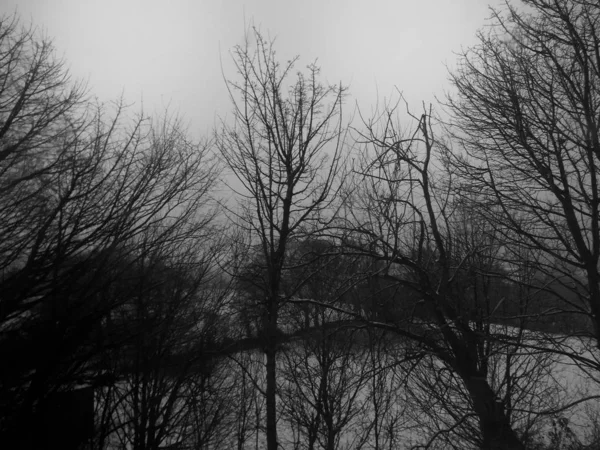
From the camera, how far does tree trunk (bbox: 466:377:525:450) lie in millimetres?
6734

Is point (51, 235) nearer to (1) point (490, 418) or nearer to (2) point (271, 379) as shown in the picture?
(2) point (271, 379)

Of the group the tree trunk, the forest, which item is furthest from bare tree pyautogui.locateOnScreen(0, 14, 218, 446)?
the tree trunk

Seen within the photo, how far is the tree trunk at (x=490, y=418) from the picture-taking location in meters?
6.73

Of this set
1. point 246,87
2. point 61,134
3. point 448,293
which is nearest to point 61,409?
point 61,134

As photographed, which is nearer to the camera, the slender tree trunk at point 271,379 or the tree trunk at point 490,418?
the slender tree trunk at point 271,379

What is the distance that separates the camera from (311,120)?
6.64m

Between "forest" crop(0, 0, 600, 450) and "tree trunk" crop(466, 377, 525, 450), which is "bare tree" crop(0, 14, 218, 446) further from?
"tree trunk" crop(466, 377, 525, 450)

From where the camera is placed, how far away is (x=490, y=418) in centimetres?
687

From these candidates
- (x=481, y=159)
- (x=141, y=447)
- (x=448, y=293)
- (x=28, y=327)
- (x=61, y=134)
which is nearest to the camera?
(x=28, y=327)

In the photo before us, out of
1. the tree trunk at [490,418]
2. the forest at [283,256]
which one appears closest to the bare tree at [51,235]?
the forest at [283,256]

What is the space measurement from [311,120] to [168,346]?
479cm

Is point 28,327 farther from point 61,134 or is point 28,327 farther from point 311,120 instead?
point 311,120

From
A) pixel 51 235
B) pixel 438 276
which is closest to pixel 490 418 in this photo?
pixel 438 276

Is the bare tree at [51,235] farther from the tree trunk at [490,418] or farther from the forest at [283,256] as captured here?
the tree trunk at [490,418]
